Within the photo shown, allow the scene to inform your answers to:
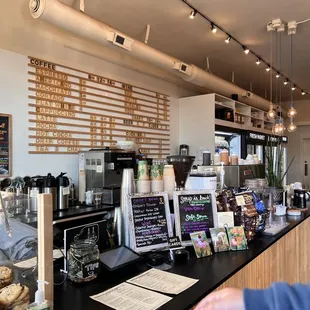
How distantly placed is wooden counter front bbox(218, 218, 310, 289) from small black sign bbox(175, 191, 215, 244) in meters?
0.34

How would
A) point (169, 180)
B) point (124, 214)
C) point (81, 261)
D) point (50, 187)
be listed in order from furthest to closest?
point (50, 187) → point (169, 180) → point (124, 214) → point (81, 261)

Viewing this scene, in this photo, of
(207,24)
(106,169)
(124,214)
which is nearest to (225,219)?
(124,214)

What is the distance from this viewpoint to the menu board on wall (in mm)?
3461

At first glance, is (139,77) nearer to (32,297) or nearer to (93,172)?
(93,172)

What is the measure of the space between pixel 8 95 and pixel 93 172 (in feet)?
3.90

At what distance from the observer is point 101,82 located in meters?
4.23

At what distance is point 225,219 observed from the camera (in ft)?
6.10

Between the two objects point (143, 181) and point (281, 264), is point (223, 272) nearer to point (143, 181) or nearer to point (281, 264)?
point (143, 181)

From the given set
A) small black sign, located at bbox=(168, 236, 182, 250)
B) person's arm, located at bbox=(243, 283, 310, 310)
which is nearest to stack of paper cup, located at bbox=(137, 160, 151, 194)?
small black sign, located at bbox=(168, 236, 182, 250)

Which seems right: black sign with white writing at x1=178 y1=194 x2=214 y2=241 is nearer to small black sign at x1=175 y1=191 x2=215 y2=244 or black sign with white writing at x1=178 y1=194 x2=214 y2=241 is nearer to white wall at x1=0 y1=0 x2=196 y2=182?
small black sign at x1=175 y1=191 x2=215 y2=244

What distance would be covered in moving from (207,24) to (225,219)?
9.26 feet

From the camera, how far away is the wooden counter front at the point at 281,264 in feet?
5.32

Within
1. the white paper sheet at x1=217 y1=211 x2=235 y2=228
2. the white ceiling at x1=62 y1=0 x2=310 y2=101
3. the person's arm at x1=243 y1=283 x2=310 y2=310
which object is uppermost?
the white ceiling at x1=62 y1=0 x2=310 y2=101

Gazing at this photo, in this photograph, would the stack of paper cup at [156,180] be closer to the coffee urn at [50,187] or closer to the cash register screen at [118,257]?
the cash register screen at [118,257]
